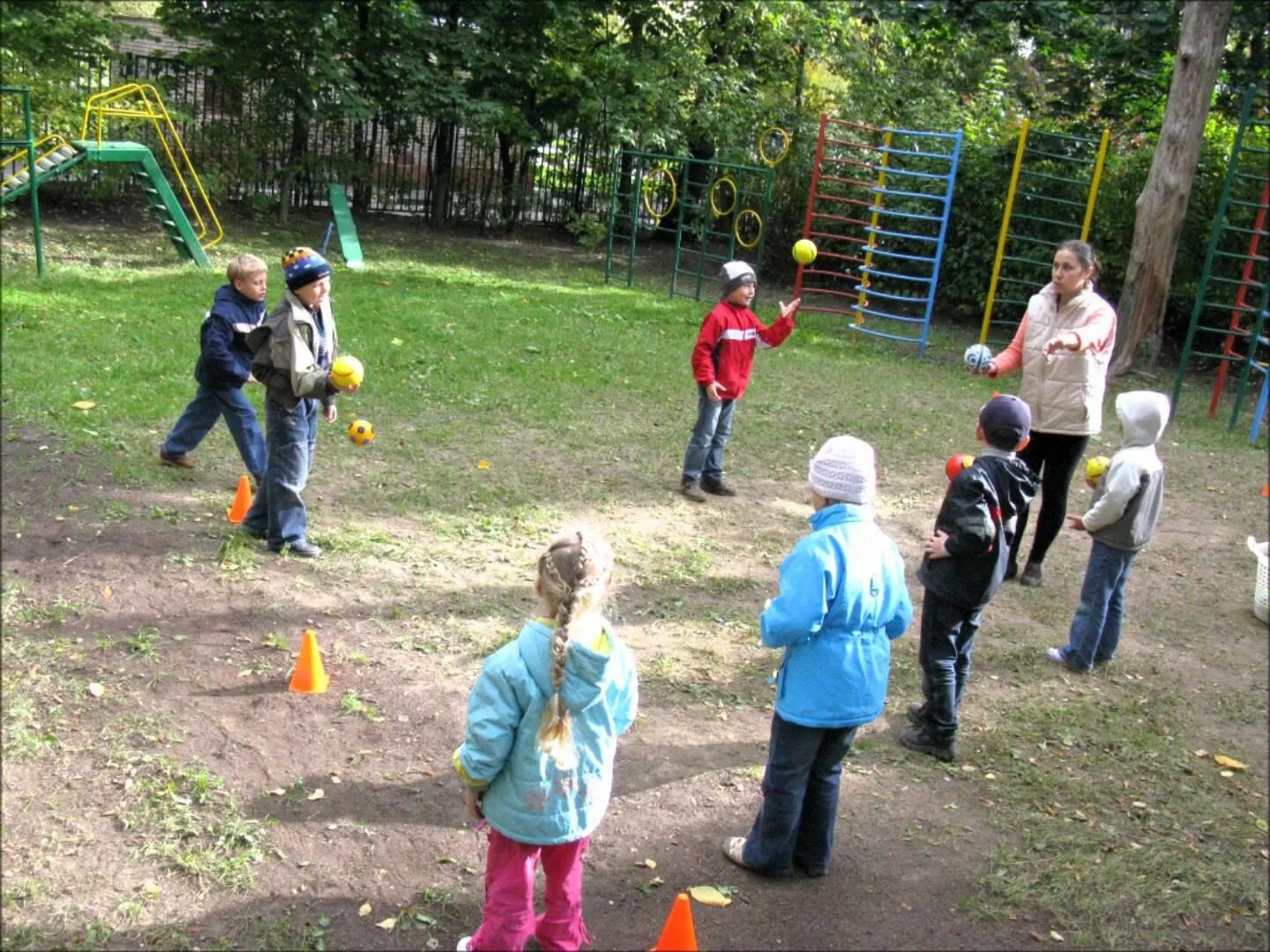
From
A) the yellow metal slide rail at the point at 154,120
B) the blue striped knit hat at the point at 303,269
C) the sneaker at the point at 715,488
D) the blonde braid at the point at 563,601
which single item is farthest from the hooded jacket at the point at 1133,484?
the yellow metal slide rail at the point at 154,120

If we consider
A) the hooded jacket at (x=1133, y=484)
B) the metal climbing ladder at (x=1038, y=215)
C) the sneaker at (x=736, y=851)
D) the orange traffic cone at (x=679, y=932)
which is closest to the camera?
the orange traffic cone at (x=679, y=932)

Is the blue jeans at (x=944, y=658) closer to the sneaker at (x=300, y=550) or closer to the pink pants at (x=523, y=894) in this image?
the pink pants at (x=523, y=894)

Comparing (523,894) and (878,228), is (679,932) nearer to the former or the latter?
(523,894)

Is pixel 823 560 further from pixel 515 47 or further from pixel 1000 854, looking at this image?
pixel 515 47

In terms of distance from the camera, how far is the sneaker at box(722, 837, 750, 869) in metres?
3.92

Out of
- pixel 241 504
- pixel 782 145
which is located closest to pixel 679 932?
pixel 241 504

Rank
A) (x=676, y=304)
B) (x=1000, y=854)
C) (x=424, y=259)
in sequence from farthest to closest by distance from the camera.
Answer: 1. (x=424, y=259)
2. (x=676, y=304)
3. (x=1000, y=854)

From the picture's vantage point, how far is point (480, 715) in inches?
116

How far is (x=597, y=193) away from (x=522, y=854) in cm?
Answer: 1860

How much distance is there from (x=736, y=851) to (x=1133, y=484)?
266 cm

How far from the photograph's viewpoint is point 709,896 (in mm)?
3754

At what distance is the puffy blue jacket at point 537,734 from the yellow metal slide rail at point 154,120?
12656 millimetres

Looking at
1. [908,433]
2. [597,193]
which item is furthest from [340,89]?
[908,433]

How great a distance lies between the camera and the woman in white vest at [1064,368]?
6297 mm
